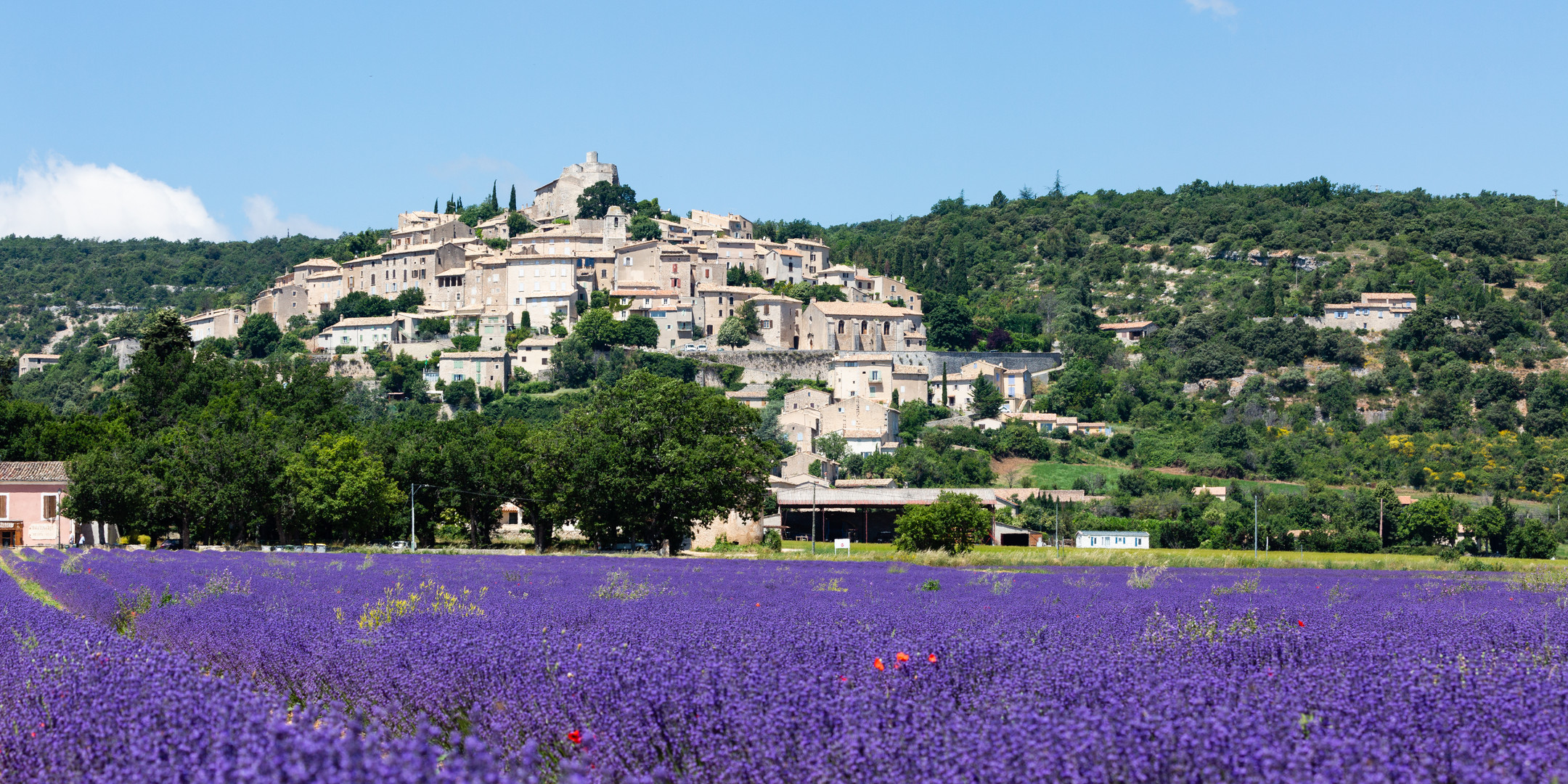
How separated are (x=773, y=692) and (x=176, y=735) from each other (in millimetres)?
2995

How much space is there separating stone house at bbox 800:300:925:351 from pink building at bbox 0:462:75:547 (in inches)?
3267

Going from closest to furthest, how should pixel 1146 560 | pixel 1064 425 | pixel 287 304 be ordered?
1. pixel 1146 560
2. pixel 1064 425
3. pixel 287 304

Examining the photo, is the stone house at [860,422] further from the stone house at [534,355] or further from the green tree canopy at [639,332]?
the stone house at [534,355]

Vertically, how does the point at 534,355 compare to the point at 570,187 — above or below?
below

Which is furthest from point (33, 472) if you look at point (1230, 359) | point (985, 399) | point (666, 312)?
point (1230, 359)

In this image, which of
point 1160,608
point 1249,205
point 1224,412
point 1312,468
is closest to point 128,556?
point 1160,608

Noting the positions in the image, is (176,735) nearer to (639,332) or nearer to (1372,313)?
(639,332)

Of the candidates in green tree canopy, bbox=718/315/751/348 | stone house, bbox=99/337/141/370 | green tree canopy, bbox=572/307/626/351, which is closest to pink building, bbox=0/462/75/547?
green tree canopy, bbox=572/307/626/351

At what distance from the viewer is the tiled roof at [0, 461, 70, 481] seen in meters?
52.2

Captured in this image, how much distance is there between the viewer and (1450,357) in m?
128

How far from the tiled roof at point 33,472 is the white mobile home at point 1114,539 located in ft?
151

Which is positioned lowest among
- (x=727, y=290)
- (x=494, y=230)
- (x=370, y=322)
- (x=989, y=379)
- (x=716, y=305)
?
(x=989, y=379)

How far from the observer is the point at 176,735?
5566 millimetres

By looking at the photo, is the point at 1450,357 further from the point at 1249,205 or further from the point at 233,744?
the point at 233,744
